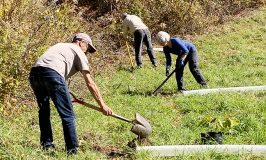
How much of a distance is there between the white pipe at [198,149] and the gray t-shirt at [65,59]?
4.40 feet

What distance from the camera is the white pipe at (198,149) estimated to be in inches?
220

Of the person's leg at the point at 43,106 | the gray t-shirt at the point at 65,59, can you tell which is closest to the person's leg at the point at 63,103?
the gray t-shirt at the point at 65,59

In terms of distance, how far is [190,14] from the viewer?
1703 cm

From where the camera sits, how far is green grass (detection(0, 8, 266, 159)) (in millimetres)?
6129

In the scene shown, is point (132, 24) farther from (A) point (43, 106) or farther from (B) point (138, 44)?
(A) point (43, 106)

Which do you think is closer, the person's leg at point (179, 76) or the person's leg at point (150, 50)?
the person's leg at point (179, 76)

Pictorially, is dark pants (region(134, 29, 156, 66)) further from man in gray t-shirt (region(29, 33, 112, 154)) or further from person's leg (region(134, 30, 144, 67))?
man in gray t-shirt (region(29, 33, 112, 154))

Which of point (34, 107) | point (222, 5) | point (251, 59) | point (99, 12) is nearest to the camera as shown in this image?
point (34, 107)

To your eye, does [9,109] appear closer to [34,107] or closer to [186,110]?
[34,107]

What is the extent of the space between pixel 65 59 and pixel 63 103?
0.56 m

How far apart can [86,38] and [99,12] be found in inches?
554

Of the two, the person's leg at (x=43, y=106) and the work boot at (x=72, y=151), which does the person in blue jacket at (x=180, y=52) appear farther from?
the work boot at (x=72, y=151)

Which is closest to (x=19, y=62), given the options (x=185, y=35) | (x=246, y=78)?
(x=246, y=78)

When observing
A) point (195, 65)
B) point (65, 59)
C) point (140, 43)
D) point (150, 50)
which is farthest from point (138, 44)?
point (65, 59)
